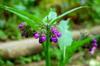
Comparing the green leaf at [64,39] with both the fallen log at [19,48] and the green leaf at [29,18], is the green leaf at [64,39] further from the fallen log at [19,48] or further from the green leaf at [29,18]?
the fallen log at [19,48]

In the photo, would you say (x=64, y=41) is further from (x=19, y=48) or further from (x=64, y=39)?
(x=19, y=48)

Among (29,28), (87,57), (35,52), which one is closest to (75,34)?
(87,57)

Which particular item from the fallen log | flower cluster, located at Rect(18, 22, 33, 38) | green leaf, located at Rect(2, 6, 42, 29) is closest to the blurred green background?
the fallen log

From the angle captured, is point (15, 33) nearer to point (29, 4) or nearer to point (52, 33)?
point (29, 4)

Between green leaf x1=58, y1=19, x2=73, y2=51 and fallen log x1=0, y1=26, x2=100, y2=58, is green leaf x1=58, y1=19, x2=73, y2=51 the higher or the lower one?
the higher one

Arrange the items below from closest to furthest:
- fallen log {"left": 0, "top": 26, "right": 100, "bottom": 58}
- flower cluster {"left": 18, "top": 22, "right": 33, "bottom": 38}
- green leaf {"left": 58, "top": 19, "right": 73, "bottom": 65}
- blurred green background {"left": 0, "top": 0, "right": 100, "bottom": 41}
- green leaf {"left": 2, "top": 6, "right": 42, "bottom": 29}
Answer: green leaf {"left": 2, "top": 6, "right": 42, "bottom": 29} → flower cluster {"left": 18, "top": 22, "right": 33, "bottom": 38} → green leaf {"left": 58, "top": 19, "right": 73, "bottom": 65} → fallen log {"left": 0, "top": 26, "right": 100, "bottom": 58} → blurred green background {"left": 0, "top": 0, "right": 100, "bottom": 41}

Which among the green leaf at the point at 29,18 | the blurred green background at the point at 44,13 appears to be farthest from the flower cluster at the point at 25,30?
the blurred green background at the point at 44,13

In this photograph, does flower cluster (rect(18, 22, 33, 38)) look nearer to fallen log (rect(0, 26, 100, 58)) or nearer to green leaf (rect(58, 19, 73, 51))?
green leaf (rect(58, 19, 73, 51))

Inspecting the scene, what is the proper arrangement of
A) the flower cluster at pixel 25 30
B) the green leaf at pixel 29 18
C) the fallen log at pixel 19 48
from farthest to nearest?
the fallen log at pixel 19 48
the flower cluster at pixel 25 30
the green leaf at pixel 29 18

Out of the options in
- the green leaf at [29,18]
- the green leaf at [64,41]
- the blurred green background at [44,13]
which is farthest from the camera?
the blurred green background at [44,13]
